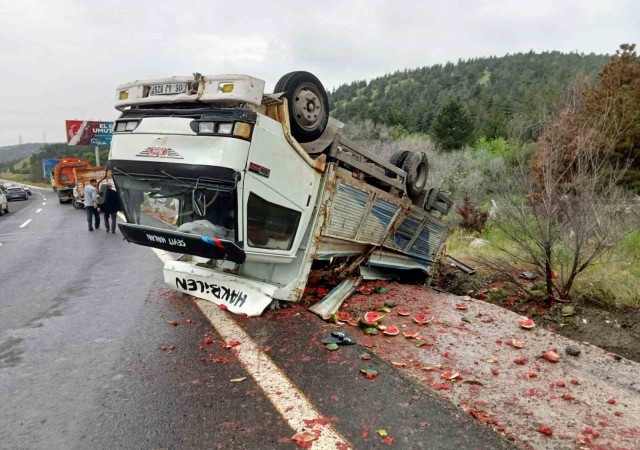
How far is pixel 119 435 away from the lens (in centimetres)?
286

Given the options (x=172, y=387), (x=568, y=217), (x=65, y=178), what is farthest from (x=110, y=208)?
(x=65, y=178)

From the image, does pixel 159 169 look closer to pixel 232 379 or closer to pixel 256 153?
pixel 256 153

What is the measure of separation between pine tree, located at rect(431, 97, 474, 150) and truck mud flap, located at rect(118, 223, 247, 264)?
3299 centimetres

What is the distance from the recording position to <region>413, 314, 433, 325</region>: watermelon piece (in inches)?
188

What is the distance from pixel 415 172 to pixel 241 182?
3.45 m

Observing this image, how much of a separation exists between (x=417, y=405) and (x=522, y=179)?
15.8ft

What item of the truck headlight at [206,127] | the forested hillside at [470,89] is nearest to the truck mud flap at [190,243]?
the truck headlight at [206,127]

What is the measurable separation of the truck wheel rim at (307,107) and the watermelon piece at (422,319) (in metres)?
2.53

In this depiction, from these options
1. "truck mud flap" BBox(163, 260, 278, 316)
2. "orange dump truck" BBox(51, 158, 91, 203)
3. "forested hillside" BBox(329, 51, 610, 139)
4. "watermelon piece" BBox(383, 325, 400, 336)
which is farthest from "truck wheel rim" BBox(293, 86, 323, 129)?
"forested hillside" BBox(329, 51, 610, 139)

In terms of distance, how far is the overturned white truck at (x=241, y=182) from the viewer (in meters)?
4.26

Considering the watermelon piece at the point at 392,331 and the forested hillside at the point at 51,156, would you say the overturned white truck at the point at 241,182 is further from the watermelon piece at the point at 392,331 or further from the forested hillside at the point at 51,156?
the forested hillside at the point at 51,156

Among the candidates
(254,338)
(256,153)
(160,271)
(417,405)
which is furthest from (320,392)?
(160,271)

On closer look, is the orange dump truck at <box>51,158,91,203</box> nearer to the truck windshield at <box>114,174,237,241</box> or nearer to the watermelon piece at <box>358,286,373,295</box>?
the truck windshield at <box>114,174,237,241</box>

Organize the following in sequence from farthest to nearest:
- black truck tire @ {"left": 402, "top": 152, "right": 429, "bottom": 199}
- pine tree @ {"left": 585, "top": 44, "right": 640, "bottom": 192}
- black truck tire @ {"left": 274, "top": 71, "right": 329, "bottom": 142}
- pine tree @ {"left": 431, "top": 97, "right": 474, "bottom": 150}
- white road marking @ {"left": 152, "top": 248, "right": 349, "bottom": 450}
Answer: pine tree @ {"left": 431, "top": 97, "right": 474, "bottom": 150} < pine tree @ {"left": 585, "top": 44, "right": 640, "bottom": 192} < black truck tire @ {"left": 402, "top": 152, "right": 429, "bottom": 199} < black truck tire @ {"left": 274, "top": 71, "right": 329, "bottom": 142} < white road marking @ {"left": 152, "top": 248, "right": 349, "bottom": 450}
